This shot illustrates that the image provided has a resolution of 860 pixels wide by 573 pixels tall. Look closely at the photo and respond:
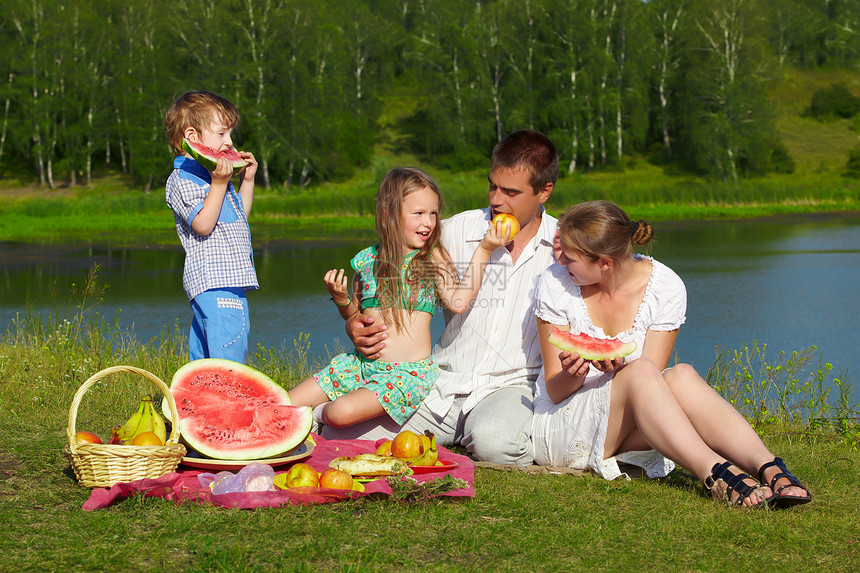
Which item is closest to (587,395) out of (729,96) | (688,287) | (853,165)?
(688,287)

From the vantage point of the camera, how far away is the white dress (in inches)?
174

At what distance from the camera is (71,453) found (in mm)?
3916

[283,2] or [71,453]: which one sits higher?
[283,2]

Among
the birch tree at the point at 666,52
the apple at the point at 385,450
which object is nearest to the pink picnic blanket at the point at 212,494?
the apple at the point at 385,450

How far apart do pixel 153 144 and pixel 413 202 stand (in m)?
33.4

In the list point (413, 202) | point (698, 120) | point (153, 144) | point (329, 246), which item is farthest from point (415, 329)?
point (698, 120)

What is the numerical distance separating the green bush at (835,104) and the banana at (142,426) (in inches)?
1974

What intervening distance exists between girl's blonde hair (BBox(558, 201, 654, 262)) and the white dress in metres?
0.28

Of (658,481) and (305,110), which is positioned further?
(305,110)

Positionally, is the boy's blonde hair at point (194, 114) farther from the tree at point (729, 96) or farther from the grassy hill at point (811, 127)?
the grassy hill at point (811, 127)

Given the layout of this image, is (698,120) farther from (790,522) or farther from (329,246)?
(790,522)

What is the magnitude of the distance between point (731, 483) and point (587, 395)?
2.70 ft

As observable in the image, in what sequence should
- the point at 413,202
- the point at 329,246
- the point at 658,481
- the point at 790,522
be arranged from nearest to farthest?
the point at 790,522 < the point at 658,481 < the point at 413,202 < the point at 329,246

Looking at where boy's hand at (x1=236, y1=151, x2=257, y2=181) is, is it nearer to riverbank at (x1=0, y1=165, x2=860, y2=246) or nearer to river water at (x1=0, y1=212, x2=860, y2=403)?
river water at (x1=0, y1=212, x2=860, y2=403)
